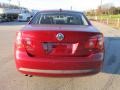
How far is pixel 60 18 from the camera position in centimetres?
696

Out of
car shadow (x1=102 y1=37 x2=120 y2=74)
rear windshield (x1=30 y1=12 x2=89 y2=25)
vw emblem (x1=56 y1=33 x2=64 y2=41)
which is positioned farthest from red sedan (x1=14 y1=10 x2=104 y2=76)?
car shadow (x1=102 y1=37 x2=120 y2=74)

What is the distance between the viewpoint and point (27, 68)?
5.35 meters

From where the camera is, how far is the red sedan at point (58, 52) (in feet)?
17.2

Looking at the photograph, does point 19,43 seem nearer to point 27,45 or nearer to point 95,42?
point 27,45

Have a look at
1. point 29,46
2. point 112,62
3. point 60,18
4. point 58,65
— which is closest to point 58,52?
point 58,65

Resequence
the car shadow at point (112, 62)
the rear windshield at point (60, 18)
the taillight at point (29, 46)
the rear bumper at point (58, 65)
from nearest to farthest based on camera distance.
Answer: the rear bumper at point (58, 65), the taillight at point (29, 46), the rear windshield at point (60, 18), the car shadow at point (112, 62)

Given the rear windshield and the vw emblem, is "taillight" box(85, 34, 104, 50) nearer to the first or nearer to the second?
the vw emblem

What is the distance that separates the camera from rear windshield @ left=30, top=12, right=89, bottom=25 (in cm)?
683

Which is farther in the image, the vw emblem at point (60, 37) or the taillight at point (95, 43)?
the taillight at point (95, 43)

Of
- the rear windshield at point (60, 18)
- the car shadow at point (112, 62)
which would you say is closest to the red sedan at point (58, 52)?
the rear windshield at point (60, 18)

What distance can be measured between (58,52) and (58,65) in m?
0.25

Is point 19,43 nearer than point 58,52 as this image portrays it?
No

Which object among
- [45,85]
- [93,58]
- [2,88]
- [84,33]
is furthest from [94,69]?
[2,88]

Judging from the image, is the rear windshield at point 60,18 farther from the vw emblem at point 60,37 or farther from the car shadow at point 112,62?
the vw emblem at point 60,37
